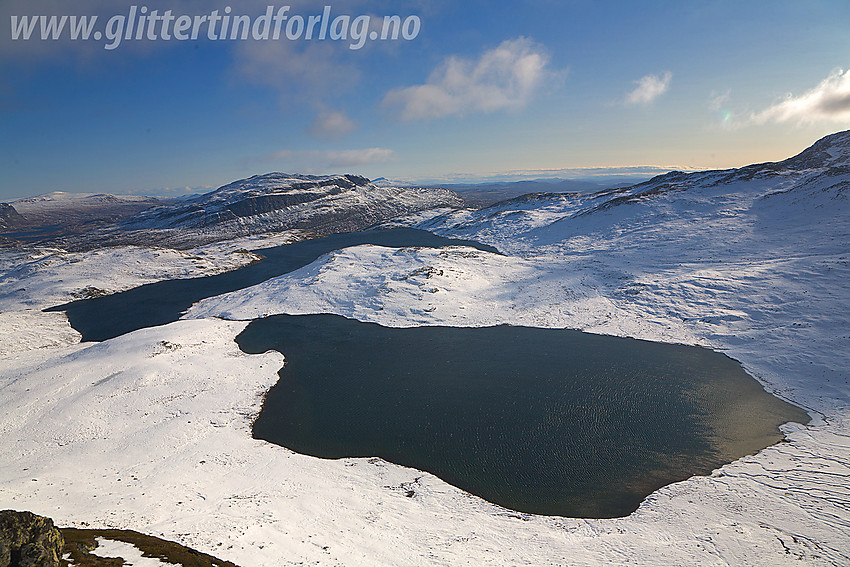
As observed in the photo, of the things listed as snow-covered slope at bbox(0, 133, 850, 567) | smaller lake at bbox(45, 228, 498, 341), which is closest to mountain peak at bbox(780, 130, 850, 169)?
snow-covered slope at bbox(0, 133, 850, 567)

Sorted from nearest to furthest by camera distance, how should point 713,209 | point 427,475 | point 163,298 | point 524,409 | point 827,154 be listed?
point 427,475 < point 524,409 < point 163,298 < point 713,209 < point 827,154

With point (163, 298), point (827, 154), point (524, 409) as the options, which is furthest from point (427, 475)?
point (827, 154)

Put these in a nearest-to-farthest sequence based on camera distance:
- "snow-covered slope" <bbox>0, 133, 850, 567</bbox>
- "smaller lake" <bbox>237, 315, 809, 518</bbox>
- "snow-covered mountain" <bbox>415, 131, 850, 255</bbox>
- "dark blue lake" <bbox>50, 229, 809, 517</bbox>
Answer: "snow-covered slope" <bbox>0, 133, 850, 567</bbox>
"smaller lake" <bbox>237, 315, 809, 518</bbox>
"dark blue lake" <bbox>50, 229, 809, 517</bbox>
"snow-covered mountain" <bbox>415, 131, 850, 255</bbox>

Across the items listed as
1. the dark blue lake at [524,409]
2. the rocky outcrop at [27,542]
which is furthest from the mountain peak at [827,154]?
the rocky outcrop at [27,542]

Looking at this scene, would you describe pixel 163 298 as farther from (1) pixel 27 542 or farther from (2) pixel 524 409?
(2) pixel 524 409

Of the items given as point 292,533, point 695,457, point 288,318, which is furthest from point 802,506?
point 288,318

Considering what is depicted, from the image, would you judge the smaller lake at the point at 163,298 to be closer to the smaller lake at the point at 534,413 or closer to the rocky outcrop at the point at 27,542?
the smaller lake at the point at 534,413

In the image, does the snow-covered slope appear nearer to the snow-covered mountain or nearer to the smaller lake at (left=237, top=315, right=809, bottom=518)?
the snow-covered mountain
